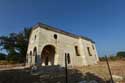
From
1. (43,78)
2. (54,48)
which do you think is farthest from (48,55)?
(43,78)

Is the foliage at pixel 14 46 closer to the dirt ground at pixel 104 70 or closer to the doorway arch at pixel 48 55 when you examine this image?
the doorway arch at pixel 48 55

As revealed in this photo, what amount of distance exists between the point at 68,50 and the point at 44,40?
5.70 m

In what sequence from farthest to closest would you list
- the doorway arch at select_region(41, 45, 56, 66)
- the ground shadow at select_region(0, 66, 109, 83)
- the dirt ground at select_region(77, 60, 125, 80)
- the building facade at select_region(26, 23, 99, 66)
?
the doorway arch at select_region(41, 45, 56, 66)
the building facade at select_region(26, 23, 99, 66)
the dirt ground at select_region(77, 60, 125, 80)
the ground shadow at select_region(0, 66, 109, 83)

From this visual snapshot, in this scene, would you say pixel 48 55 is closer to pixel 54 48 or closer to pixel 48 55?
pixel 48 55

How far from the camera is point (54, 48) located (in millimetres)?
19562

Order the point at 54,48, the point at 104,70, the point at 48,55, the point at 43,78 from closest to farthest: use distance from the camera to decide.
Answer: the point at 43,78 → the point at 104,70 → the point at 54,48 → the point at 48,55

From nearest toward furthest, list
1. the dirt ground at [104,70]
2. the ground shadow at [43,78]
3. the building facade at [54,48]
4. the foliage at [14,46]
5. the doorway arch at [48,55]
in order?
the ground shadow at [43,78] → the dirt ground at [104,70] → the building facade at [54,48] → the doorway arch at [48,55] → the foliage at [14,46]

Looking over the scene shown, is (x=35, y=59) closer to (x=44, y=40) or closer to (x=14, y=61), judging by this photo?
(x=44, y=40)

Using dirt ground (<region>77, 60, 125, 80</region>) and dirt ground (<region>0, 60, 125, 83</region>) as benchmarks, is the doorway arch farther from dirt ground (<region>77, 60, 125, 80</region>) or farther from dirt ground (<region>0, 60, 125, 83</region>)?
dirt ground (<region>0, 60, 125, 83</region>)

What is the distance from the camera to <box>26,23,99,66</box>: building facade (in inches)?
703

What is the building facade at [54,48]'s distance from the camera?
1786 cm

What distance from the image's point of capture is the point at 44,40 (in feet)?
59.6

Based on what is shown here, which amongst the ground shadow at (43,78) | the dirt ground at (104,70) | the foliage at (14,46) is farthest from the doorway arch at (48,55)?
the foliage at (14,46)

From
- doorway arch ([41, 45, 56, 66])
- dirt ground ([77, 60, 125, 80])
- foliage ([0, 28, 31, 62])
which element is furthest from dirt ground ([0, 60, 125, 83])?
foliage ([0, 28, 31, 62])
